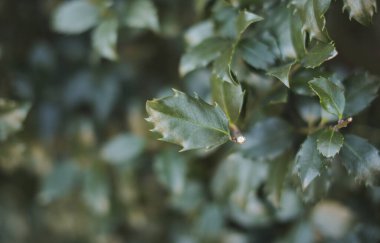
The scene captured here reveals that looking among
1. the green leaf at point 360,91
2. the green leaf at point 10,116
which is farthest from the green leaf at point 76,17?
the green leaf at point 360,91

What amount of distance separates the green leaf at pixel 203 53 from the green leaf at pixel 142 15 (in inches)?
6.7

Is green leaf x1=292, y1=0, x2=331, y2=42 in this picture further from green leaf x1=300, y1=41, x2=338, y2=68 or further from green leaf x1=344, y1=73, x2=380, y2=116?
green leaf x1=344, y1=73, x2=380, y2=116

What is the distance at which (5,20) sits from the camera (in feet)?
5.26

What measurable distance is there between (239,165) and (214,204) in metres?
0.25

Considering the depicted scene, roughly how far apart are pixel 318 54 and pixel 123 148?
2.50ft

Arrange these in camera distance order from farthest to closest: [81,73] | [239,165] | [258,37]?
[81,73], [239,165], [258,37]

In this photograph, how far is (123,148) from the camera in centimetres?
151

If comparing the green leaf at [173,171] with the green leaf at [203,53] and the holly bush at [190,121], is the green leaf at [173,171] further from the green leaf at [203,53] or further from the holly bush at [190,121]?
the green leaf at [203,53]

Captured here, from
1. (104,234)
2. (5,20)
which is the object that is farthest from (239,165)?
(5,20)

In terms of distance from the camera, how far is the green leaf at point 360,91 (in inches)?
39.8

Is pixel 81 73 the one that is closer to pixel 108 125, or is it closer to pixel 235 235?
pixel 108 125

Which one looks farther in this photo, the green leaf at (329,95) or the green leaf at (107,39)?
the green leaf at (107,39)

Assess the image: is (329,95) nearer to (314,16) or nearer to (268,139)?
(314,16)

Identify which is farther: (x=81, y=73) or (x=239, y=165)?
(x=81, y=73)
